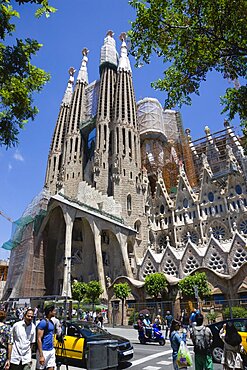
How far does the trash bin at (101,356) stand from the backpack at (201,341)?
1.47 m

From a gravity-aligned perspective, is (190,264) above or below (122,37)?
below

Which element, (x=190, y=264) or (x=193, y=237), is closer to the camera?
(x=190, y=264)

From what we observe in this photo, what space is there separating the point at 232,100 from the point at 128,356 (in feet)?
27.1

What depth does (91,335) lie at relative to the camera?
25.6 feet

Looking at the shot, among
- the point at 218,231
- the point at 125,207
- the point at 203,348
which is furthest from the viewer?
the point at 125,207

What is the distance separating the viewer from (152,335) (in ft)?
39.4

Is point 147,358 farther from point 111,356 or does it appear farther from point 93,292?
point 93,292

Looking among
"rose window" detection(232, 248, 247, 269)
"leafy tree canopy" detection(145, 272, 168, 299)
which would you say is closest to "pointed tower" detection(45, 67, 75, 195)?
"leafy tree canopy" detection(145, 272, 168, 299)

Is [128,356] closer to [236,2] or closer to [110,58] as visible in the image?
[236,2]

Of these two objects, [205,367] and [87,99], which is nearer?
[205,367]

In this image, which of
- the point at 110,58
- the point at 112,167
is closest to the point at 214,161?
the point at 112,167

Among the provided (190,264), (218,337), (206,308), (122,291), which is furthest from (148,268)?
(218,337)

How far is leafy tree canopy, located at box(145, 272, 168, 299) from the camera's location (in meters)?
22.3

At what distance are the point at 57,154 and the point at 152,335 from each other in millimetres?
38690
